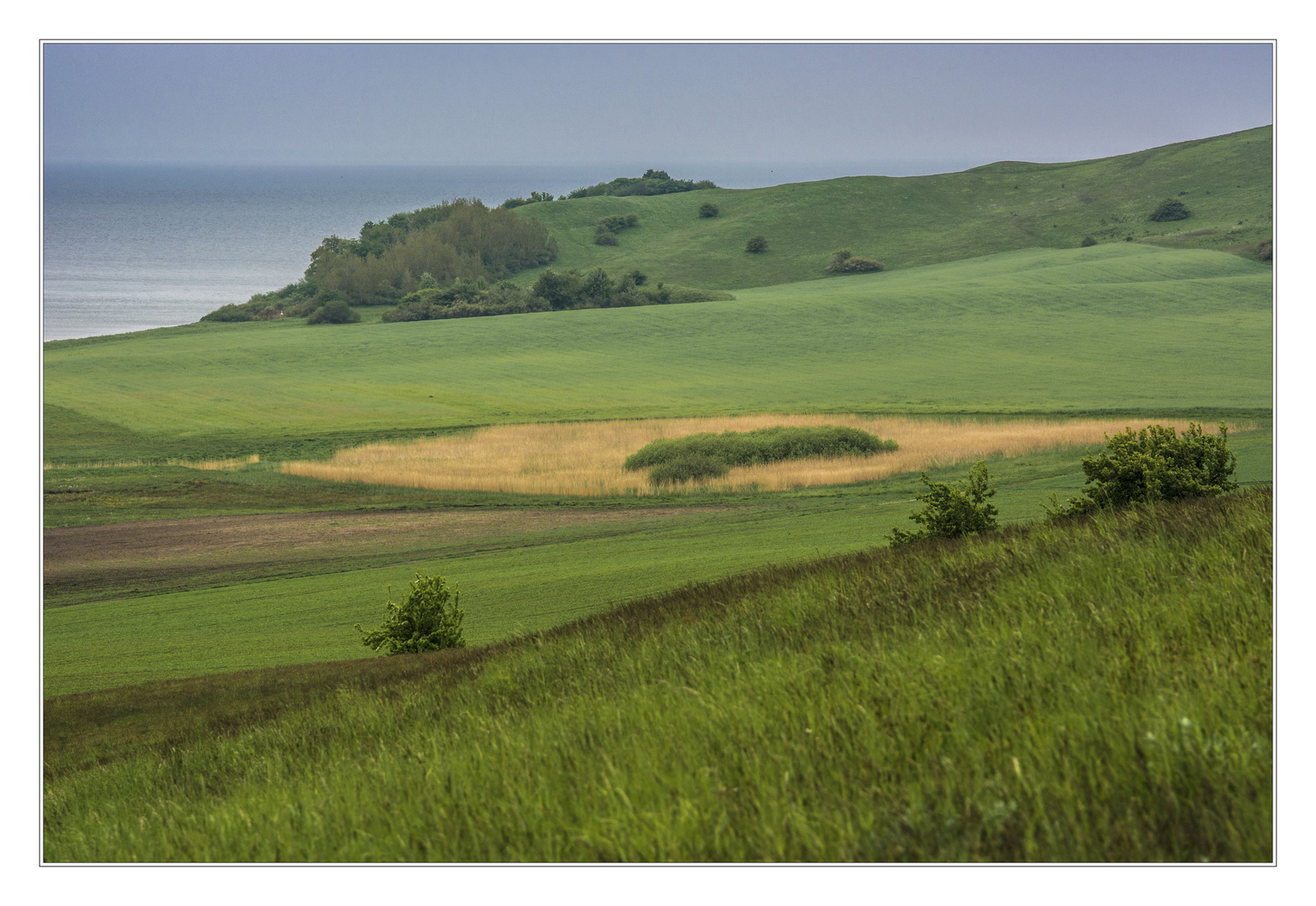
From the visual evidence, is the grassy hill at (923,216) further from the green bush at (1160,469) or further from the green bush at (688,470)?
the green bush at (1160,469)

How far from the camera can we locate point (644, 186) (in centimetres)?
13675

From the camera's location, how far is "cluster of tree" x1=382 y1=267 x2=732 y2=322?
77.6 m

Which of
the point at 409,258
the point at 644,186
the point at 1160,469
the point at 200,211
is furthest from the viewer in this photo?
the point at 644,186

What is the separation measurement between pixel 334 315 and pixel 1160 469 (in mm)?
76581

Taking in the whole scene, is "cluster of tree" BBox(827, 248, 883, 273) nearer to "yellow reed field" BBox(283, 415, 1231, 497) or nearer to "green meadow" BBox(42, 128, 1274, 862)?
"green meadow" BBox(42, 128, 1274, 862)

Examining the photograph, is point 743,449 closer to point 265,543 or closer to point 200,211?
point 265,543

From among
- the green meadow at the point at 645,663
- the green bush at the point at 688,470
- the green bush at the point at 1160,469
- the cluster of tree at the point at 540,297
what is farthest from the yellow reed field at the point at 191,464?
the cluster of tree at the point at 540,297

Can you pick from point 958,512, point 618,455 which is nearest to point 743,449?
point 618,455

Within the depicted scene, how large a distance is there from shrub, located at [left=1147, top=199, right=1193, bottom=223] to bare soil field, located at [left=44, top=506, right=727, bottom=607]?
300 feet

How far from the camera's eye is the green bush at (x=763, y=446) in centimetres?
3038

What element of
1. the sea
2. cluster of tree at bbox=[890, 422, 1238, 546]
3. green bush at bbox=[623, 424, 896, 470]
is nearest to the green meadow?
cluster of tree at bbox=[890, 422, 1238, 546]

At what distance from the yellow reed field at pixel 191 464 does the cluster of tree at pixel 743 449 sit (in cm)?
1372

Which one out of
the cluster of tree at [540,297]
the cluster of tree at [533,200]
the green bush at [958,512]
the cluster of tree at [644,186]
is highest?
the cluster of tree at [644,186]

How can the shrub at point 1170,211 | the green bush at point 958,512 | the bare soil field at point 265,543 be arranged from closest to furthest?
the green bush at point 958,512
the bare soil field at point 265,543
the shrub at point 1170,211
